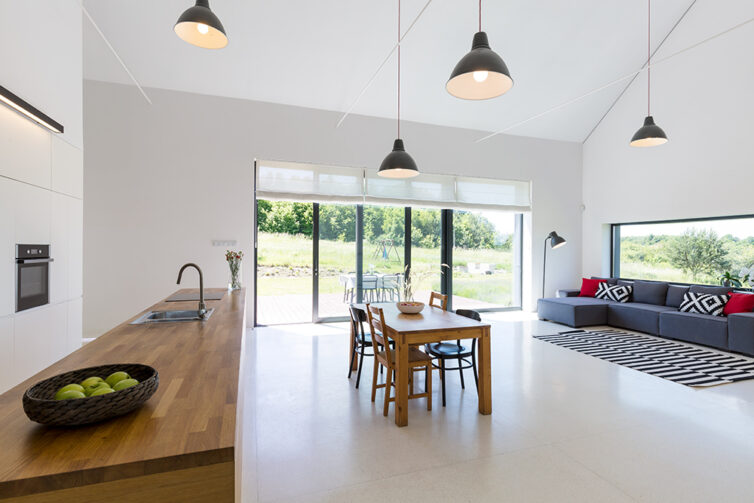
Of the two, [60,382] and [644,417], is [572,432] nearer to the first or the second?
[644,417]

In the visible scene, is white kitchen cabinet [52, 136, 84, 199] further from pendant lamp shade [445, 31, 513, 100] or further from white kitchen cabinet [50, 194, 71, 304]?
pendant lamp shade [445, 31, 513, 100]

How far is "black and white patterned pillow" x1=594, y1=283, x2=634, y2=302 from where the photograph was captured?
6.66 meters

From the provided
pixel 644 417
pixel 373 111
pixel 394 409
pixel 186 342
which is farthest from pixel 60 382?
pixel 373 111

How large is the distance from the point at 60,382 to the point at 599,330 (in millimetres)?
6927

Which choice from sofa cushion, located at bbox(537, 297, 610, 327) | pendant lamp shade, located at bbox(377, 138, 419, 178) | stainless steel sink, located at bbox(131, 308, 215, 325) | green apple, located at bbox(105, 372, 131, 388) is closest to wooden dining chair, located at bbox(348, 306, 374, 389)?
stainless steel sink, located at bbox(131, 308, 215, 325)

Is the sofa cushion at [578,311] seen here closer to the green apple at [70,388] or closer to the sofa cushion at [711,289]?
the sofa cushion at [711,289]

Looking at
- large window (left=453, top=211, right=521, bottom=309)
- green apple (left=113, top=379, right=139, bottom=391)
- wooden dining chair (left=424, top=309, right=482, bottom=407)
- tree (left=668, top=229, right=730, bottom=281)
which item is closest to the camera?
green apple (left=113, top=379, right=139, bottom=391)

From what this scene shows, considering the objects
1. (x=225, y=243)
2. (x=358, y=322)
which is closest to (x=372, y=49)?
(x=225, y=243)

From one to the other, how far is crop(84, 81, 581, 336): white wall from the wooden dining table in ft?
12.1

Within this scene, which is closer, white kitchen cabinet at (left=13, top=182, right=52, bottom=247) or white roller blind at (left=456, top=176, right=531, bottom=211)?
white kitchen cabinet at (left=13, top=182, right=52, bottom=247)

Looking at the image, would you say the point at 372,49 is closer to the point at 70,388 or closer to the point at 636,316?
the point at 70,388

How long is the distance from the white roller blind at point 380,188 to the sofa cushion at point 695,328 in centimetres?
320

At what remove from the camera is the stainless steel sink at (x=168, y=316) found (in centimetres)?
249

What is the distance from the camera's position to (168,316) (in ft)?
9.37
